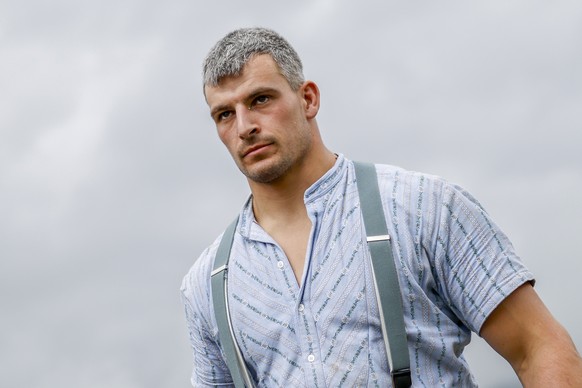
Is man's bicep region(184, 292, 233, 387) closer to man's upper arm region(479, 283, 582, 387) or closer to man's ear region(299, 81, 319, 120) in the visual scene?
man's ear region(299, 81, 319, 120)

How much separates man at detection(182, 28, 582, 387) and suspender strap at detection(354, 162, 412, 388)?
0.07 metres

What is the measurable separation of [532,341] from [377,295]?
932mm

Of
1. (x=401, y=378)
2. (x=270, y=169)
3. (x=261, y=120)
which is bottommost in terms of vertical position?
(x=401, y=378)

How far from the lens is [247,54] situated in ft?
22.0

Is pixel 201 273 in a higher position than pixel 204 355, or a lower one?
higher

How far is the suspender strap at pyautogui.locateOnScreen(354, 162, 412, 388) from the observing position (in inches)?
239

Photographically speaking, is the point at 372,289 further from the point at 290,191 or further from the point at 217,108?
the point at 217,108

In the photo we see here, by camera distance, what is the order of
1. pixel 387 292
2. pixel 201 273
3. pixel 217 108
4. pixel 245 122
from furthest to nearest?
pixel 201 273 → pixel 217 108 → pixel 245 122 → pixel 387 292

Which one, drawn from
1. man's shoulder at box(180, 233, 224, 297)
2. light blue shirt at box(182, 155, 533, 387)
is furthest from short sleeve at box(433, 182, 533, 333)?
man's shoulder at box(180, 233, 224, 297)

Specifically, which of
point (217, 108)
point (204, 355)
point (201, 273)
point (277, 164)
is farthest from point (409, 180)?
point (204, 355)

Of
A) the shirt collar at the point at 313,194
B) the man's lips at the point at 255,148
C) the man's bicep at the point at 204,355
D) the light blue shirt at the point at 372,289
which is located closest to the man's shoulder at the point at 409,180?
the light blue shirt at the point at 372,289

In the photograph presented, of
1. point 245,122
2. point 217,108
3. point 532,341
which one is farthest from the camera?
point 217,108

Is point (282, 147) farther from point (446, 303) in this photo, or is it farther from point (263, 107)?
point (446, 303)

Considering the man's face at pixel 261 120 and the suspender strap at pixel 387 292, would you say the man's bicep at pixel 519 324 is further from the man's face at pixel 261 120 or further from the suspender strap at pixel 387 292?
the man's face at pixel 261 120
